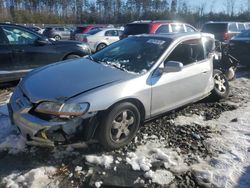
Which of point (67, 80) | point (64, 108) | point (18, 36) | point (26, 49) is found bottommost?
point (64, 108)

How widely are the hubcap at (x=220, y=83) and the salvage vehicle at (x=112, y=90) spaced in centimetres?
90

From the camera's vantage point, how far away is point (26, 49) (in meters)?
7.28

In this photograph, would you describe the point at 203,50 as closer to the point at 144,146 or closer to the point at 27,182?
the point at 144,146

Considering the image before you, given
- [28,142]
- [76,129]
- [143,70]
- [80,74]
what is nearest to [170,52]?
[143,70]

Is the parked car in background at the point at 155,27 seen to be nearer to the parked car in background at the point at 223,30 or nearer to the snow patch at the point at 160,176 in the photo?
the parked car in background at the point at 223,30

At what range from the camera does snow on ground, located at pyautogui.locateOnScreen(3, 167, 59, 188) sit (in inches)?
132

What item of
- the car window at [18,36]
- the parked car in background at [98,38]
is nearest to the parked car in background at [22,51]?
the car window at [18,36]

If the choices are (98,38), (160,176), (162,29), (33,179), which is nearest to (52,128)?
(33,179)

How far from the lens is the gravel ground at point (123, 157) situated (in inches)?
138

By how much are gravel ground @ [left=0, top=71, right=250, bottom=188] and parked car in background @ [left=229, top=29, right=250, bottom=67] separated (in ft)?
18.1

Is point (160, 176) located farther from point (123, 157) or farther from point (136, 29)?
point (136, 29)

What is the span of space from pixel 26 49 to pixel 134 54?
347 cm

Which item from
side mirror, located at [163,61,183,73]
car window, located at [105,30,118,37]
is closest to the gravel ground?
side mirror, located at [163,61,183,73]

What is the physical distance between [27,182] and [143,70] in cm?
215
